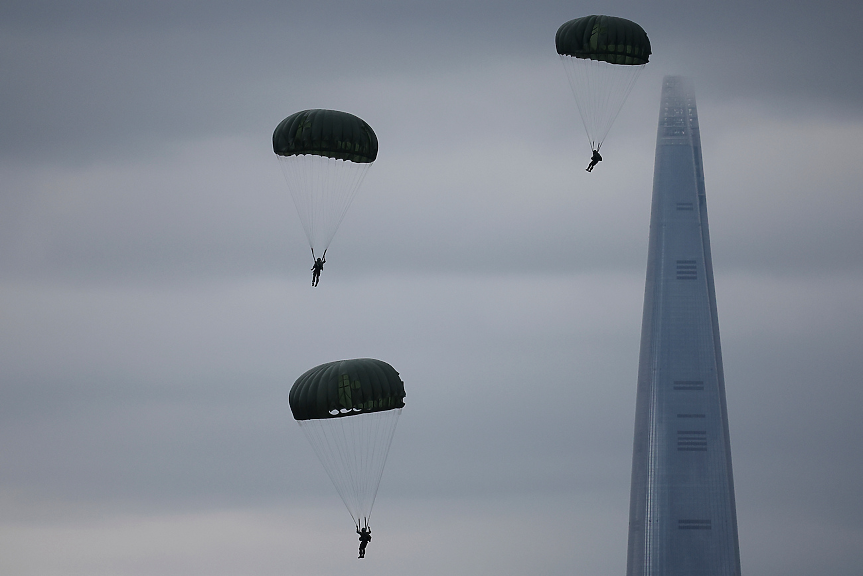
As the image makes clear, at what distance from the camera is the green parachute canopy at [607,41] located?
244ft

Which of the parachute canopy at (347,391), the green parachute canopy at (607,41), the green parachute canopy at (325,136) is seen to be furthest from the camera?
the green parachute canopy at (607,41)

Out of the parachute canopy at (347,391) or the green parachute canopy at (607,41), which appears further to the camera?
the green parachute canopy at (607,41)

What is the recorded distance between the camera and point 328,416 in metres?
64.1

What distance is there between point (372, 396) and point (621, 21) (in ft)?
83.9

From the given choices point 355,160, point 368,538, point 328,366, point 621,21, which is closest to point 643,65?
point 621,21

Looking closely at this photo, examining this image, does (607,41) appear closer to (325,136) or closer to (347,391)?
(325,136)

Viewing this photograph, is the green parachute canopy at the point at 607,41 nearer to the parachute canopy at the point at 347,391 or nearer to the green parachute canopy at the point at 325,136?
the green parachute canopy at the point at 325,136

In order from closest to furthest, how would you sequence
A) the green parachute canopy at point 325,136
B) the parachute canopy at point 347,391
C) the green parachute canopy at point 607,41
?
1. the parachute canopy at point 347,391
2. the green parachute canopy at point 325,136
3. the green parachute canopy at point 607,41

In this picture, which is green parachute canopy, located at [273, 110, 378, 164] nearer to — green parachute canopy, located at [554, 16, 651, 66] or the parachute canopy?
the parachute canopy

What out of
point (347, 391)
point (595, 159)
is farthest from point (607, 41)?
point (347, 391)

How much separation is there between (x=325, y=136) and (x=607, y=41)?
54.0 ft

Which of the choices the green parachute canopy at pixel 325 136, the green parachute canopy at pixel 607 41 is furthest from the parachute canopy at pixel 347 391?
the green parachute canopy at pixel 607 41

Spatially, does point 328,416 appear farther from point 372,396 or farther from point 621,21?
point 621,21

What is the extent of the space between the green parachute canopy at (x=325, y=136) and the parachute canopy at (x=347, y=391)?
34.7 ft
